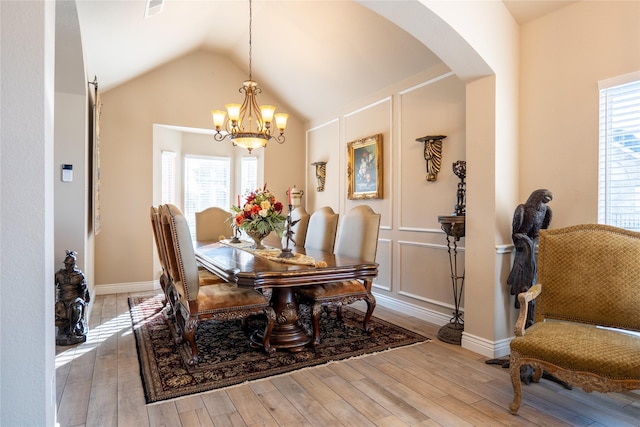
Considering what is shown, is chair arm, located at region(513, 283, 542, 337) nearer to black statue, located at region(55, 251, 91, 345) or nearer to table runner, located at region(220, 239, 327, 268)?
table runner, located at region(220, 239, 327, 268)

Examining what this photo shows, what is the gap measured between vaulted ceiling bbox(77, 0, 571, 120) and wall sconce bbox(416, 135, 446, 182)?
784 mm

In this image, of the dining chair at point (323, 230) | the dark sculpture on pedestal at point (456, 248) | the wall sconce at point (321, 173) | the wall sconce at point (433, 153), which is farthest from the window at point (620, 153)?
the wall sconce at point (321, 173)

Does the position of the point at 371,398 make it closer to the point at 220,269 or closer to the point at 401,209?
the point at 220,269

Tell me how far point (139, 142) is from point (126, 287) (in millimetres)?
2007

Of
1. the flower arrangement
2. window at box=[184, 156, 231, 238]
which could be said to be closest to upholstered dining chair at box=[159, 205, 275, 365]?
the flower arrangement

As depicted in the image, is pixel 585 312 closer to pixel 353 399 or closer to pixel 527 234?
pixel 527 234

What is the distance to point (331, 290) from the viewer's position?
309 cm


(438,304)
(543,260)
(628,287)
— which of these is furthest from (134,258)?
(628,287)

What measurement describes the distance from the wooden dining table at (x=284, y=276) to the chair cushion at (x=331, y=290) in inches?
5.8

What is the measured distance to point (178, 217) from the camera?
2.47m

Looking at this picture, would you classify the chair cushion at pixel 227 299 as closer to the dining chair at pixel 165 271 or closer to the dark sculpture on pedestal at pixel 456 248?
the dining chair at pixel 165 271

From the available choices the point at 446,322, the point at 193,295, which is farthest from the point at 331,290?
the point at 446,322

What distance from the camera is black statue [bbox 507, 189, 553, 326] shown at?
2639 millimetres

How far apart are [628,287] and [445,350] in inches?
52.8
